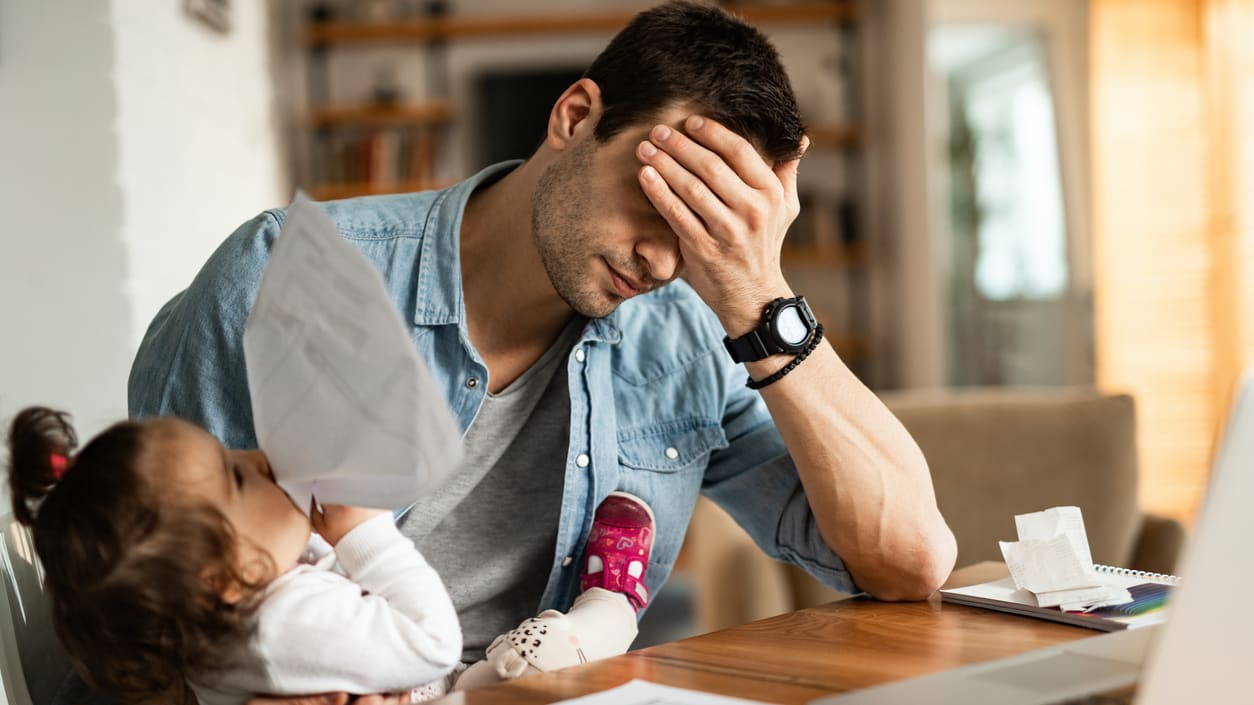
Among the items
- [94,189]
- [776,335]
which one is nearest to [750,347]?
[776,335]

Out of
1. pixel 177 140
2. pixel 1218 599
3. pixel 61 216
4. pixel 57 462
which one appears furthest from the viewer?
pixel 177 140

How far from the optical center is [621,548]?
1.18m

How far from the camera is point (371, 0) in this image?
4988 millimetres

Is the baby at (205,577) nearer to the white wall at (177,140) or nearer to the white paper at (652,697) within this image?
the white paper at (652,697)

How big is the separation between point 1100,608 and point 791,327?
402 millimetres

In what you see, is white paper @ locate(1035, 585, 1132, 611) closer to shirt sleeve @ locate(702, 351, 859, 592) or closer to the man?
the man

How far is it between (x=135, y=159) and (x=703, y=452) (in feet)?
4.30

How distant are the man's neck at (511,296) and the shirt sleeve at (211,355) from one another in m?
0.27

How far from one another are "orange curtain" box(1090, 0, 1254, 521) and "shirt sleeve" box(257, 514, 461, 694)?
4.25 m

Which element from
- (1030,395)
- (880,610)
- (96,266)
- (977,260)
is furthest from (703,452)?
(977,260)

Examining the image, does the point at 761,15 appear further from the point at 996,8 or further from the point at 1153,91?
the point at 1153,91

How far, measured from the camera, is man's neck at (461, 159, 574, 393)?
128 centimetres

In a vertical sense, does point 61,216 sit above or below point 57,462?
above

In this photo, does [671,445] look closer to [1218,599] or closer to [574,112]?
[574,112]
